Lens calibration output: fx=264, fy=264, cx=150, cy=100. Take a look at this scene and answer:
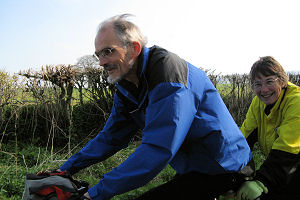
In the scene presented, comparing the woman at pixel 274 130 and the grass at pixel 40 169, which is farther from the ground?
the woman at pixel 274 130

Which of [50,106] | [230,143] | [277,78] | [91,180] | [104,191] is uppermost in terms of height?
[277,78]

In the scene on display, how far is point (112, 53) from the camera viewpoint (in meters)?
1.89

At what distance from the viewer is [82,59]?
27.0ft

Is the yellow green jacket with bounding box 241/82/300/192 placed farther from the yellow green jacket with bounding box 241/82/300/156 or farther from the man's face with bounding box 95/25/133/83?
the man's face with bounding box 95/25/133/83

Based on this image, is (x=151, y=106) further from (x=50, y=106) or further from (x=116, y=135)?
(x=50, y=106)

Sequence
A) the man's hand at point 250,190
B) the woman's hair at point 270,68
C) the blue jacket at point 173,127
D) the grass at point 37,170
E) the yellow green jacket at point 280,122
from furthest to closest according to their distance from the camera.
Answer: the grass at point 37,170 < the woman's hair at point 270,68 < the yellow green jacket at point 280,122 < the man's hand at point 250,190 < the blue jacket at point 173,127

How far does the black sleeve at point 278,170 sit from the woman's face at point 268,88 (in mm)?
644

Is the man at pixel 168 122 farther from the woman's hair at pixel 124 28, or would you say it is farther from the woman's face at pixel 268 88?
the woman's face at pixel 268 88

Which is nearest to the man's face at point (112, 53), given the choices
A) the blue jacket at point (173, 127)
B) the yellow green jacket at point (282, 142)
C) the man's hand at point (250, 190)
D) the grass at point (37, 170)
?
the blue jacket at point (173, 127)

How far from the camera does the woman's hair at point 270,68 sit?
105 inches

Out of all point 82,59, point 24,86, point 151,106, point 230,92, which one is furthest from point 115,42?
point 230,92

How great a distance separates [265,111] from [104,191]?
78.4 inches

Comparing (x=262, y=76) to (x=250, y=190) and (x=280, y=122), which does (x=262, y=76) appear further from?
(x=250, y=190)

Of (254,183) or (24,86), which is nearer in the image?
(254,183)
